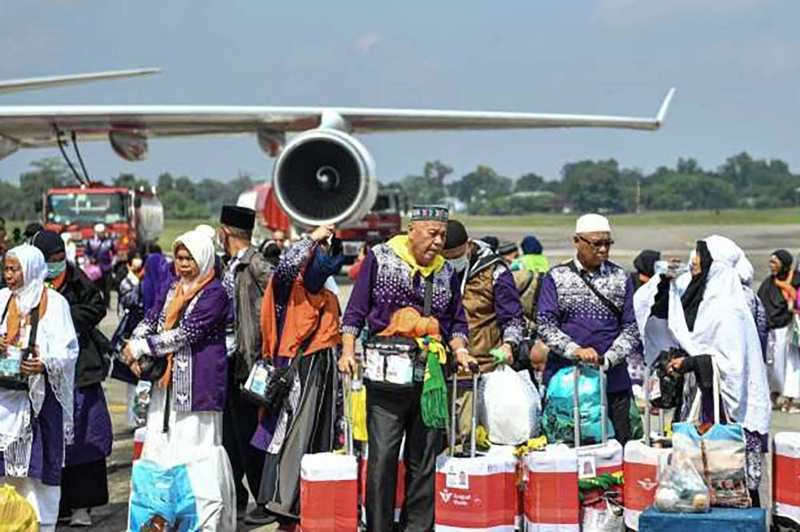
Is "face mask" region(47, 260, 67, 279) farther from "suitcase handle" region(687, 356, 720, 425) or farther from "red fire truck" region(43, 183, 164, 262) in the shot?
"red fire truck" region(43, 183, 164, 262)

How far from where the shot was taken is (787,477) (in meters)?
6.63

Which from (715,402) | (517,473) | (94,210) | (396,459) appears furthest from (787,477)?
(94,210)

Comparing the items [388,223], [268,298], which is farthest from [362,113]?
[388,223]

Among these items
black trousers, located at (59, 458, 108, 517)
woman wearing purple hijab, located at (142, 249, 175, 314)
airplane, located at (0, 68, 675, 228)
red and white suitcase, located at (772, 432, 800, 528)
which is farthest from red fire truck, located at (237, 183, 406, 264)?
red and white suitcase, located at (772, 432, 800, 528)

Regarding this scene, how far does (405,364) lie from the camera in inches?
252

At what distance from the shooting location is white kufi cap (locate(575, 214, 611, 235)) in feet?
22.9

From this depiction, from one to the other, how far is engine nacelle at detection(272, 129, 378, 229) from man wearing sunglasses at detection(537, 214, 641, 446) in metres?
9.95

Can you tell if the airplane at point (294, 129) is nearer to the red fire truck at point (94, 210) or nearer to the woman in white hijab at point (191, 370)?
the red fire truck at point (94, 210)

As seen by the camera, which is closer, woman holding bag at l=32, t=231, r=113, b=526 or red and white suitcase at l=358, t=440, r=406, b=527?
red and white suitcase at l=358, t=440, r=406, b=527

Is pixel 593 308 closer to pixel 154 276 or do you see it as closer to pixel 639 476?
pixel 639 476

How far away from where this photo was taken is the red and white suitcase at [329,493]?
6414 millimetres

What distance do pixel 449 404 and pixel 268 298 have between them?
1.14 meters

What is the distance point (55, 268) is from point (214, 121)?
460 inches

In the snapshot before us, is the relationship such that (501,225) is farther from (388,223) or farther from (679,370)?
(679,370)
